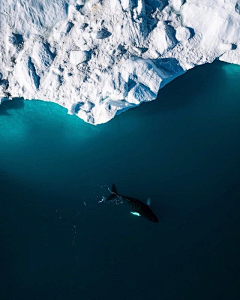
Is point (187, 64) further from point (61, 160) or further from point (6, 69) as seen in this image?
point (6, 69)

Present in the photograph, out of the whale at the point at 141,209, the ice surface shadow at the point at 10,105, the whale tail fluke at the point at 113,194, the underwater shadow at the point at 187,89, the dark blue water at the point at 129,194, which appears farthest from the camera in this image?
the ice surface shadow at the point at 10,105

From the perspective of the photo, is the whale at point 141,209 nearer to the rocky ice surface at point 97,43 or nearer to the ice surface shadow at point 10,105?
the rocky ice surface at point 97,43

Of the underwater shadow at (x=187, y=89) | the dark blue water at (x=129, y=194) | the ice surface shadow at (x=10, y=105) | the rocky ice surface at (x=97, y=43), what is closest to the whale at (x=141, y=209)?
the dark blue water at (x=129, y=194)

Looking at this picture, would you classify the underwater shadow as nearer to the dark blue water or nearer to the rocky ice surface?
the dark blue water

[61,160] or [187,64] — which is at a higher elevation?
[187,64]

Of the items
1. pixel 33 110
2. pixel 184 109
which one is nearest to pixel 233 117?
pixel 184 109

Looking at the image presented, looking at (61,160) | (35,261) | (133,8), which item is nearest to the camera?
(35,261)
